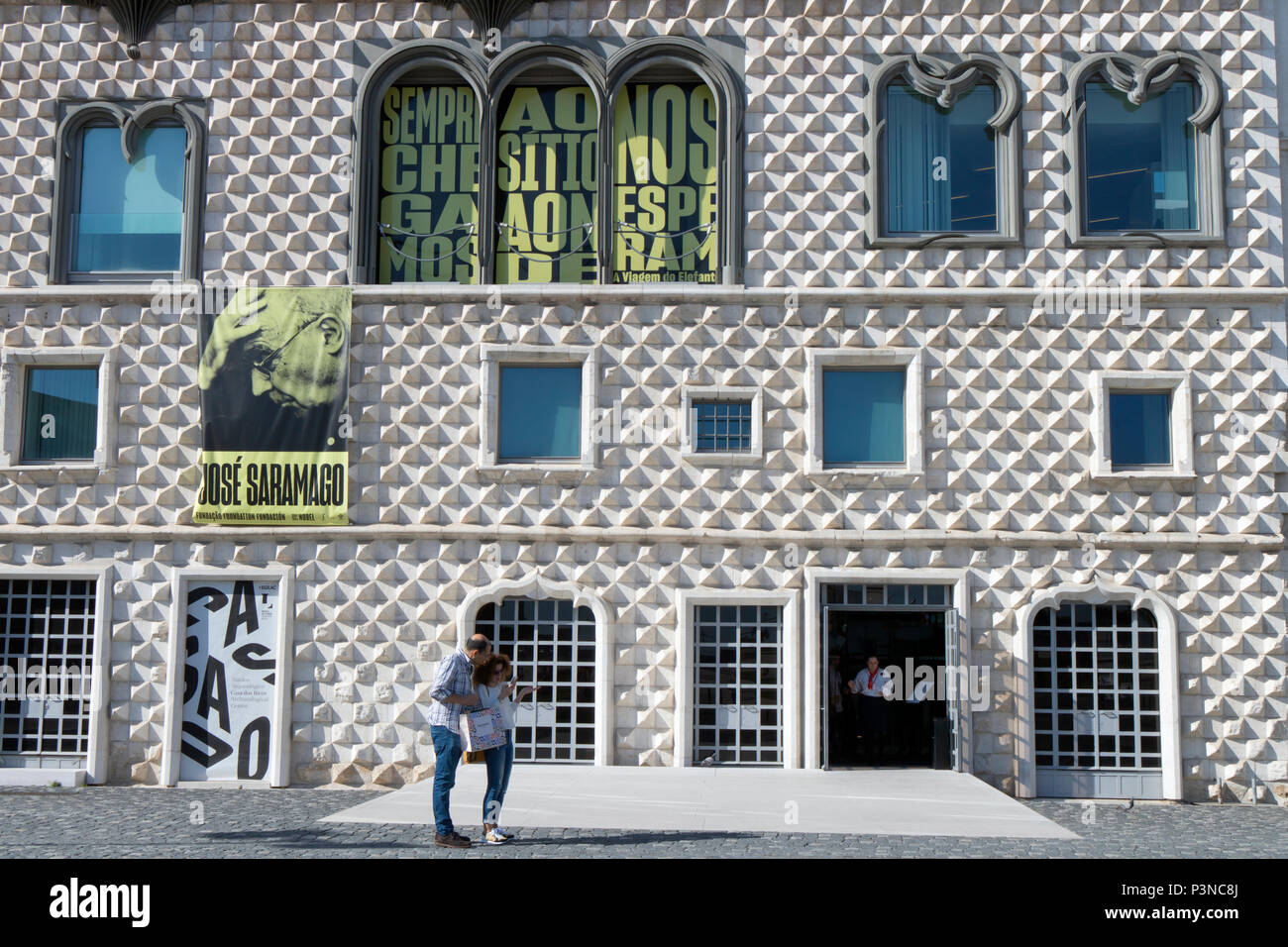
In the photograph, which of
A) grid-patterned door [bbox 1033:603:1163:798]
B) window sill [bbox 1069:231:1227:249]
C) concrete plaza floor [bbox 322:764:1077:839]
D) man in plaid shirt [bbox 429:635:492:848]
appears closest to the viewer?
man in plaid shirt [bbox 429:635:492:848]

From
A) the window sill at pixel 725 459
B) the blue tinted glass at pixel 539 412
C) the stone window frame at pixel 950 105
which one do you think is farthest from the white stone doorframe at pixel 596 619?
the stone window frame at pixel 950 105

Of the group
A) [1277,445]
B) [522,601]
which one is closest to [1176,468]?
[1277,445]

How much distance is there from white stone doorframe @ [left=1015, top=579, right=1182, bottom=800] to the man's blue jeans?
911 cm

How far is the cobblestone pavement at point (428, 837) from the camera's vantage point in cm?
1228

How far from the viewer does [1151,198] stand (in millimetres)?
18562

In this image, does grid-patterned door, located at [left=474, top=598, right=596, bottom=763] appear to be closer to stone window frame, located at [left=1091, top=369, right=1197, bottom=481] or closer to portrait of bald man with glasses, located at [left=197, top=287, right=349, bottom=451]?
portrait of bald man with glasses, located at [left=197, top=287, right=349, bottom=451]

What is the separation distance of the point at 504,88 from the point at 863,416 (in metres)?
7.38

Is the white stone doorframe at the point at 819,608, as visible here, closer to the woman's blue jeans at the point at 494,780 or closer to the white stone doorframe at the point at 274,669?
the woman's blue jeans at the point at 494,780

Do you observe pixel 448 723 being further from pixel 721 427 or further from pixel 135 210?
pixel 135 210

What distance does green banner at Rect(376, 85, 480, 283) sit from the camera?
19078 millimetres

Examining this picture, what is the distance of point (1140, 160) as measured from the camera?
18.7 metres

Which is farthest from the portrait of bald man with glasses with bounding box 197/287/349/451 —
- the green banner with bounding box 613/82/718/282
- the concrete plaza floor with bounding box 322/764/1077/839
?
the concrete plaza floor with bounding box 322/764/1077/839

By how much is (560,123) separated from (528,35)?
140 cm

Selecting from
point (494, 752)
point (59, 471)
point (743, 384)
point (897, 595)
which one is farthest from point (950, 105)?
point (59, 471)
